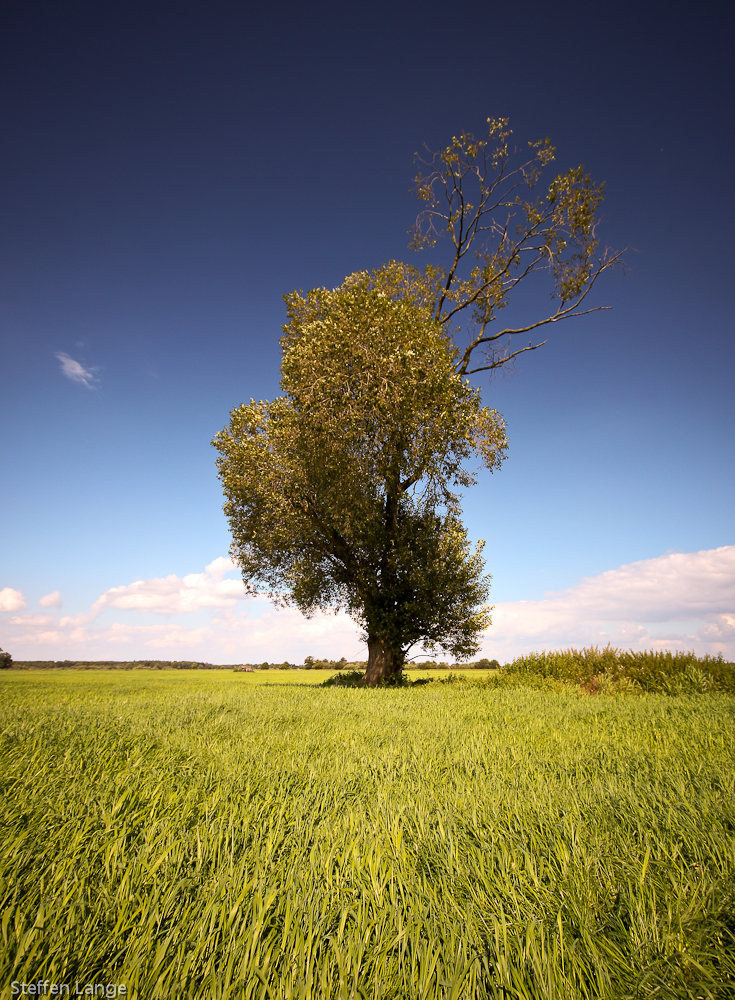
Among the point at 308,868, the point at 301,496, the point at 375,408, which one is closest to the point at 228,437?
the point at 301,496

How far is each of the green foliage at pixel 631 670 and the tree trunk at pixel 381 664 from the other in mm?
4931

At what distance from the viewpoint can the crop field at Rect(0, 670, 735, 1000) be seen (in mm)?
1649

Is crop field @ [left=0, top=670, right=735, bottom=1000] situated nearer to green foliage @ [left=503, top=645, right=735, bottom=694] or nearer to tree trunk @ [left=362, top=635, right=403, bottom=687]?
green foliage @ [left=503, top=645, right=735, bottom=694]

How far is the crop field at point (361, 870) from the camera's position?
165 cm

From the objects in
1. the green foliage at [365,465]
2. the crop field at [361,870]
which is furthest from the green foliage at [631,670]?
the crop field at [361,870]

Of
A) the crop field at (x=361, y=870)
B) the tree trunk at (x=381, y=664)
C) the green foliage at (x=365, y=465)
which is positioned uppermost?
the green foliage at (x=365, y=465)

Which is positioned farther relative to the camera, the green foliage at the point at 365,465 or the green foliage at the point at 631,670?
the green foliage at the point at 365,465

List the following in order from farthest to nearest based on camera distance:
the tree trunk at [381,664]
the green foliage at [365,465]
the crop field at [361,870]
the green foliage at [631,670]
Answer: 1. the tree trunk at [381,664]
2. the green foliage at [365,465]
3. the green foliage at [631,670]
4. the crop field at [361,870]

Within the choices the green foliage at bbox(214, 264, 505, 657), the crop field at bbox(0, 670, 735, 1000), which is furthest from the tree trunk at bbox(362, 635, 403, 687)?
the crop field at bbox(0, 670, 735, 1000)

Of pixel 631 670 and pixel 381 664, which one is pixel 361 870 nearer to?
pixel 631 670

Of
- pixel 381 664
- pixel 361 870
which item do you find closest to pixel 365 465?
pixel 381 664

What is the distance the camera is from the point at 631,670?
1327cm

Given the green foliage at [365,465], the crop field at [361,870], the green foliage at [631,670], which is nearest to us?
the crop field at [361,870]

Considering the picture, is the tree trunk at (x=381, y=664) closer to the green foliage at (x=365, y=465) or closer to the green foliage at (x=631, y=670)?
the green foliage at (x=365, y=465)
